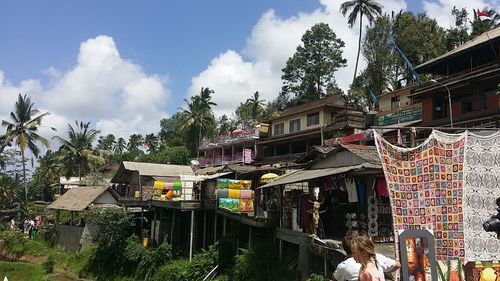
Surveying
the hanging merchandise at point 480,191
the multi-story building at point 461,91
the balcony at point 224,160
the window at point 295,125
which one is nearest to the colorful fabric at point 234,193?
the multi-story building at point 461,91

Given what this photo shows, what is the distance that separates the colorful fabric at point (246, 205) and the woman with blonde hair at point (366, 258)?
18916 millimetres

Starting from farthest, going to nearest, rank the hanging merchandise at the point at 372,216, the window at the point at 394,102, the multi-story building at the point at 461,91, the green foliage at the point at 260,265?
the window at the point at 394,102, the multi-story building at the point at 461,91, the green foliage at the point at 260,265, the hanging merchandise at the point at 372,216

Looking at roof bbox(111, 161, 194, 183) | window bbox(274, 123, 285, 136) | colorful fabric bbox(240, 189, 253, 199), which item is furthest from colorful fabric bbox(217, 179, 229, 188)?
window bbox(274, 123, 285, 136)

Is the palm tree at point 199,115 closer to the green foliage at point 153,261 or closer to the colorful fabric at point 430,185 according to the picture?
the green foliage at point 153,261

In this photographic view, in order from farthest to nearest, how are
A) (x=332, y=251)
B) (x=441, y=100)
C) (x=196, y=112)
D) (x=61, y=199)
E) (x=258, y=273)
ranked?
(x=196, y=112) < (x=61, y=199) < (x=441, y=100) < (x=258, y=273) < (x=332, y=251)

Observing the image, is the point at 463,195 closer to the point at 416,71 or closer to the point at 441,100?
the point at 441,100

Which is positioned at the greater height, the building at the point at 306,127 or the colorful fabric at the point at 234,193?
the building at the point at 306,127

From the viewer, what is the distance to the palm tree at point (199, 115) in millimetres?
57188

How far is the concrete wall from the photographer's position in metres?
33.5

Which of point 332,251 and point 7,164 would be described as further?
point 7,164

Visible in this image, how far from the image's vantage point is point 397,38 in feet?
140

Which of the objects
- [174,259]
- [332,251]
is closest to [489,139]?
[332,251]

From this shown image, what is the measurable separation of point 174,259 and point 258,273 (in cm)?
952

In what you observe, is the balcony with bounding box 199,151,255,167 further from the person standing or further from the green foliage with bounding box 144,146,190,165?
the person standing
